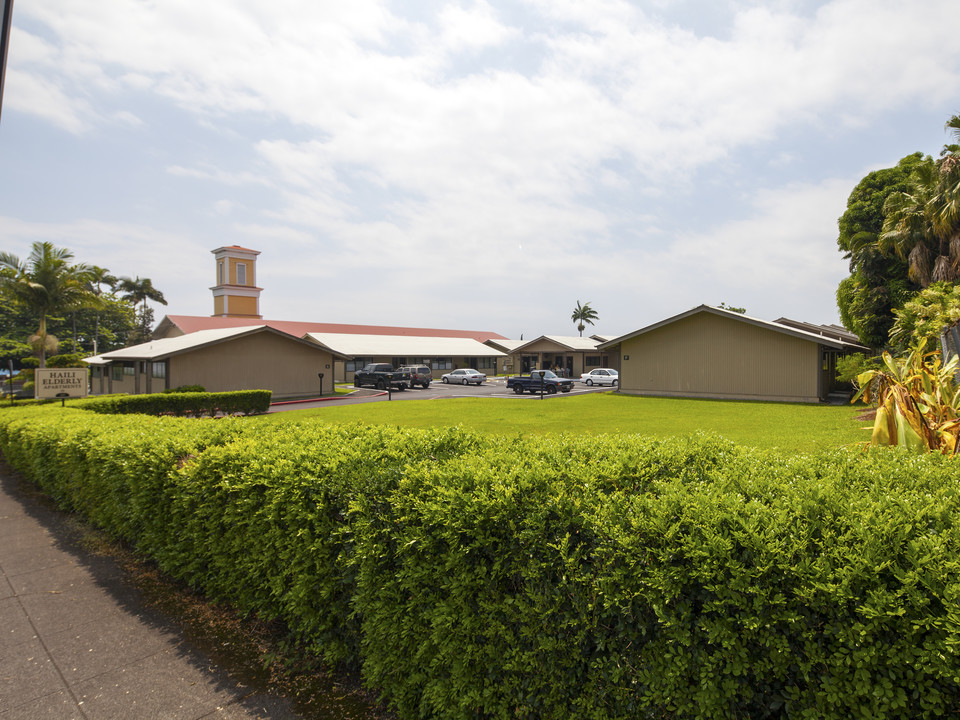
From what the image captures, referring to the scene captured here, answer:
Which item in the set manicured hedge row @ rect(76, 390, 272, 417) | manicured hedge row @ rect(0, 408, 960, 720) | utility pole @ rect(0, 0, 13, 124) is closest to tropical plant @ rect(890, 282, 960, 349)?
manicured hedge row @ rect(0, 408, 960, 720)

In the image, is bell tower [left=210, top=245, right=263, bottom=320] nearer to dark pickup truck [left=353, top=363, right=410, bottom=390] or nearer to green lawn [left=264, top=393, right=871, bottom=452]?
dark pickup truck [left=353, top=363, right=410, bottom=390]

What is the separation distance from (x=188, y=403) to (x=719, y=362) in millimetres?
29503

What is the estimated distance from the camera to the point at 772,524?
2.46 metres

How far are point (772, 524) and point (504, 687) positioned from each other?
1.75 metres

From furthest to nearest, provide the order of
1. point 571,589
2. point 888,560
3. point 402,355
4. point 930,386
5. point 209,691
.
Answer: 1. point 402,355
2. point 930,386
3. point 209,691
4. point 571,589
5. point 888,560

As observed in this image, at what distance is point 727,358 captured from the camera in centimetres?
3005

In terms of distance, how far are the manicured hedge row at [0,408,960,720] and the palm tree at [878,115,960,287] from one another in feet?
91.3

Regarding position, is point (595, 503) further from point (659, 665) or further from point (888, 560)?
point (888, 560)

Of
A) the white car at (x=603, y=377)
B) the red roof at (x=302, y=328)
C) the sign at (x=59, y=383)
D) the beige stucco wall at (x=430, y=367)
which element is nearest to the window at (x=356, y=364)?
the beige stucco wall at (x=430, y=367)

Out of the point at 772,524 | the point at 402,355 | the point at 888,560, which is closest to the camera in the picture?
the point at 888,560

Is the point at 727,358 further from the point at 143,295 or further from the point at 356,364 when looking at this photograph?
the point at 143,295

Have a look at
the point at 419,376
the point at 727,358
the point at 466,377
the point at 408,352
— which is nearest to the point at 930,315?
the point at 727,358

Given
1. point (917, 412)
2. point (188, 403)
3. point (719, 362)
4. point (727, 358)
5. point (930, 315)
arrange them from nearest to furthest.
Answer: point (917, 412), point (930, 315), point (188, 403), point (727, 358), point (719, 362)

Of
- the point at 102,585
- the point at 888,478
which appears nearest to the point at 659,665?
the point at 888,478
